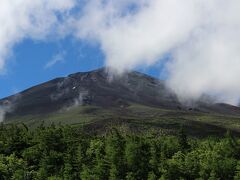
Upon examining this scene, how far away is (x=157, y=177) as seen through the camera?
139875 millimetres

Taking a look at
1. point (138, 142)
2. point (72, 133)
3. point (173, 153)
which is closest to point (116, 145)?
point (138, 142)

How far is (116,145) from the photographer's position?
15062cm

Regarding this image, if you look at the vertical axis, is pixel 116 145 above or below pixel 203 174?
above

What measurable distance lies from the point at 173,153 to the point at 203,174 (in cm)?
2104

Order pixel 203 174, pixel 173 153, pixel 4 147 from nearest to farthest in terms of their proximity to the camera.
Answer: pixel 203 174
pixel 173 153
pixel 4 147

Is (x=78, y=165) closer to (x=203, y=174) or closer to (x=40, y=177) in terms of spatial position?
(x=40, y=177)

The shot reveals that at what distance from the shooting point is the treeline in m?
139

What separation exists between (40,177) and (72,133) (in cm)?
3660

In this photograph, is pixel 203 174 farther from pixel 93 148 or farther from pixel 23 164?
→ pixel 23 164

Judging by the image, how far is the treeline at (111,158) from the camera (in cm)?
13925

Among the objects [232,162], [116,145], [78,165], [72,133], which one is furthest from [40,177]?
[232,162]

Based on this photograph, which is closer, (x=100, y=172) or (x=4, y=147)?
(x=100, y=172)

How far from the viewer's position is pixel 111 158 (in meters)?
143

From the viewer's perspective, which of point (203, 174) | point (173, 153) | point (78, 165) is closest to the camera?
point (203, 174)
